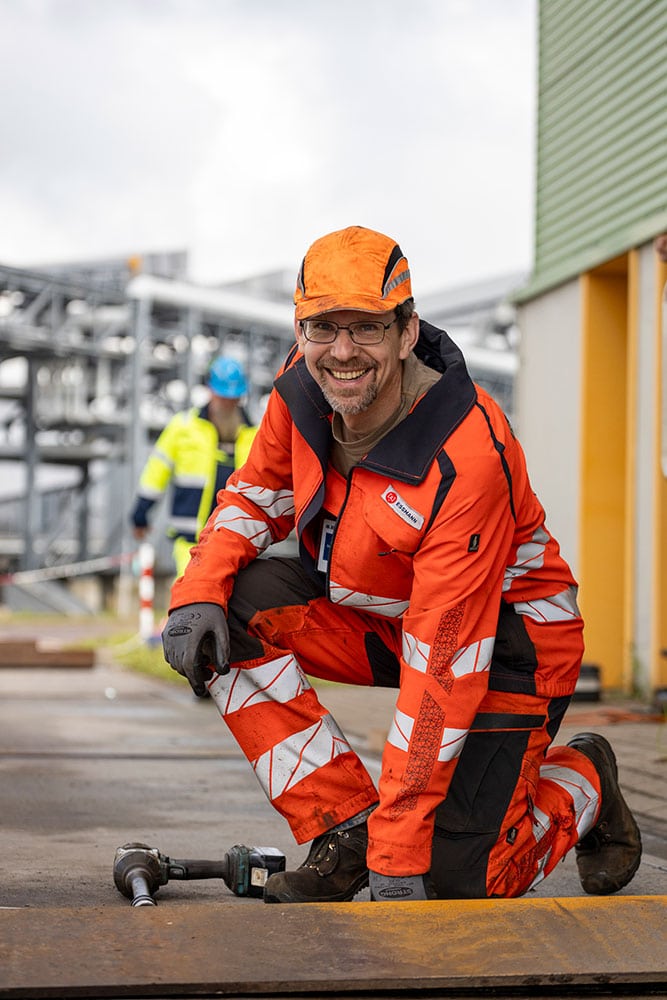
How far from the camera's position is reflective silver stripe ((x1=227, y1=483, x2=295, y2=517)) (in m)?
3.27

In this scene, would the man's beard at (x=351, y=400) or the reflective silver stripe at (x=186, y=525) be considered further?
the reflective silver stripe at (x=186, y=525)

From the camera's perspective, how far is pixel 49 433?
29.7 meters

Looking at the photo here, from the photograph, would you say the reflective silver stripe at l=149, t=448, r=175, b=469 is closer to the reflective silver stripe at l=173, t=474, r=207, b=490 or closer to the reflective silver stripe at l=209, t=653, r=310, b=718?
the reflective silver stripe at l=173, t=474, r=207, b=490

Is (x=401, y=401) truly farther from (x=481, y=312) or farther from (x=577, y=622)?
(x=481, y=312)

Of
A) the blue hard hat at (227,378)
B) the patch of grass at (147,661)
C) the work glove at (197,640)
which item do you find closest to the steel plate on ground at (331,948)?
the work glove at (197,640)

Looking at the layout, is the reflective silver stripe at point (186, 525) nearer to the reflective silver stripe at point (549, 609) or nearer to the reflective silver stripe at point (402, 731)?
the reflective silver stripe at point (549, 609)

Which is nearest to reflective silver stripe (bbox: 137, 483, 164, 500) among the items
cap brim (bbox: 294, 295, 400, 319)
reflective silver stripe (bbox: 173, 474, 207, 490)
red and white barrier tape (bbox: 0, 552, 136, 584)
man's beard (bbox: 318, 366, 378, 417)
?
reflective silver stripe (bbox: 173, 474, 207, 490)

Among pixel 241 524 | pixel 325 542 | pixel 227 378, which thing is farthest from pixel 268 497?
pixel 227 378

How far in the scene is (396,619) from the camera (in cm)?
313

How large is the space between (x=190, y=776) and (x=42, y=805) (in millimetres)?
875

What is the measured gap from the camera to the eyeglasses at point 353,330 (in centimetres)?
285

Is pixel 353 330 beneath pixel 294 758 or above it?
above

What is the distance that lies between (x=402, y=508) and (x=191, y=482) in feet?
18.3

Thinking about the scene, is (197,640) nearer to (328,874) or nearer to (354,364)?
(328,874)
